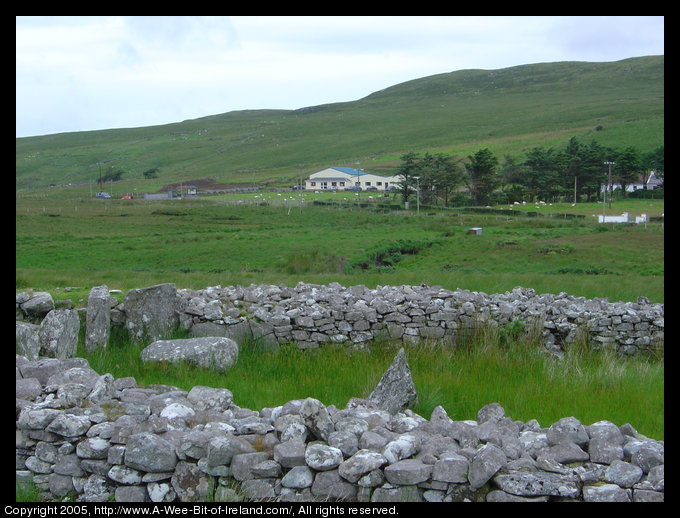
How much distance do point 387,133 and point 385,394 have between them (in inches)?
7297

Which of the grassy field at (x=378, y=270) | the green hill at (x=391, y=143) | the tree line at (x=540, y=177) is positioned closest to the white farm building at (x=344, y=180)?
the green hill at (x=391, y=143)

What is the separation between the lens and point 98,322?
10.8 metres

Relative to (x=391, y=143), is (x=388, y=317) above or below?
below

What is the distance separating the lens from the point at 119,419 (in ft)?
18.6

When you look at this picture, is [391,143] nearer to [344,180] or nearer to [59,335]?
[344,180]

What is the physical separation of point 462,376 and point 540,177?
8817cm

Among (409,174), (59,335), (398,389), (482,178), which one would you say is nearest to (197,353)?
(59,335)

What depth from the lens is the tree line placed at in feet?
288

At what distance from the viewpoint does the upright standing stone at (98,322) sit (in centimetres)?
1070

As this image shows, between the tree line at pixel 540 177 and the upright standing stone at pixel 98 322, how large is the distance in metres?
77.5

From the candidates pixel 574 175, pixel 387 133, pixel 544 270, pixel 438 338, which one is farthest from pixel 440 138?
pixel 438 338

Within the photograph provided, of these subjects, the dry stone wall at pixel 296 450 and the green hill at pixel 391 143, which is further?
the green hill at pixel 391 143

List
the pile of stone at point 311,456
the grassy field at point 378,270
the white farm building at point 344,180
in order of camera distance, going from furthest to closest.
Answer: the white farm building at point 344,180, the grassy field at point 378,270, the pile of stone at point 311,456

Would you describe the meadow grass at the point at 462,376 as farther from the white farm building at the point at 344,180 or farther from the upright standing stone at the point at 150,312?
the white farm building at the point at 344,180
